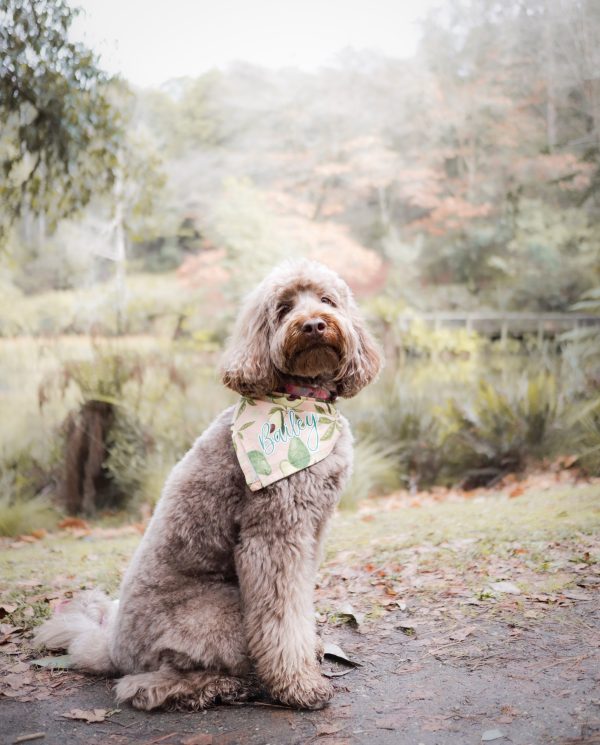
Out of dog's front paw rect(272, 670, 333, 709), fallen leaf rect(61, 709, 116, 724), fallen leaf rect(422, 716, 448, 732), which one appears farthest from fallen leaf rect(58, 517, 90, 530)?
fallen leaf rect(422, 716, 448, 732)

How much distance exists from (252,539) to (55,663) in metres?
1.23

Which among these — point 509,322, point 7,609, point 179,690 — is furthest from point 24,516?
→ point 509,322

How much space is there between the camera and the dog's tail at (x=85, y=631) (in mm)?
3025

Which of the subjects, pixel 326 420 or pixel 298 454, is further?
pixel 326 420

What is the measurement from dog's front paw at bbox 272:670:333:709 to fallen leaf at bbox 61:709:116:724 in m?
0.68

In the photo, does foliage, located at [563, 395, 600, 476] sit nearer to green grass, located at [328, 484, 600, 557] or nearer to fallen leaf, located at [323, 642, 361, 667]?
green grass, located at [328, 484, 600, 557]

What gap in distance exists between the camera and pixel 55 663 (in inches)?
123

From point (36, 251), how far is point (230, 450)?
→ 10970 mm

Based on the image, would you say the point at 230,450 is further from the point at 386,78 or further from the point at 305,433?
the point at 386,78

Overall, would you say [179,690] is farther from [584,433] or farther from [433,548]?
[584,433]

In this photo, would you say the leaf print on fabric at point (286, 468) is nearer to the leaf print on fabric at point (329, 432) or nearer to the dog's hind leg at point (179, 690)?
the leaf print on fabric at point (329, 432)

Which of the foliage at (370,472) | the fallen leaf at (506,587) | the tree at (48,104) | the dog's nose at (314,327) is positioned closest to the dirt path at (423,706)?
the fallen leaf at (506,587)

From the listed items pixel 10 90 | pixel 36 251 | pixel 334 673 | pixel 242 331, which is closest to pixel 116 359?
pixel 10 90

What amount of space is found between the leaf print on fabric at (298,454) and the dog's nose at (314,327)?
470 mm
